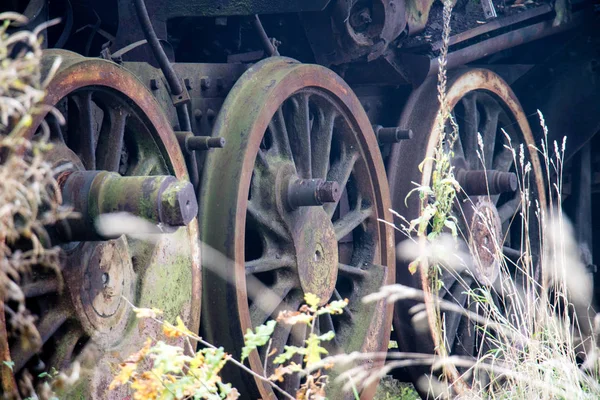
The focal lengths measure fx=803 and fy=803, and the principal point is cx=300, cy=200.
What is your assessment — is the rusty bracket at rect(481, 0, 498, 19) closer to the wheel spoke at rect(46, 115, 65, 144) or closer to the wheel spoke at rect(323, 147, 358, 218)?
the wheel spoke at rect(323, 147, 358, 218)

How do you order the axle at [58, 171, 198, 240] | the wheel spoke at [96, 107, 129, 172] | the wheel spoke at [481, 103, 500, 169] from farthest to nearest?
the wheel spoke at [481, 103, 500, 169], the wheel spoke at [96, 107, 129, 172], the axle at [58, 171, 198, 240]

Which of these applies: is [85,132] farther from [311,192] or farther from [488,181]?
[488,181]

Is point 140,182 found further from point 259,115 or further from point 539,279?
point 539,279

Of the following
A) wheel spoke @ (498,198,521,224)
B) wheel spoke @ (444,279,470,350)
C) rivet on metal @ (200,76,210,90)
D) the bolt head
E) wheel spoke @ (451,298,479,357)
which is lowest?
wheel spoke @ (451,298,479,357)

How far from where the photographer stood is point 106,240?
2.48 meters

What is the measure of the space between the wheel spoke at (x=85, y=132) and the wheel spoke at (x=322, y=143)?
1357 mm

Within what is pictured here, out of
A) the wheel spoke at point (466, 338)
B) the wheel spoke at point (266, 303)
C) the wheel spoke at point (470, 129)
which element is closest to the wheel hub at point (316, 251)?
the wheel spoke at point (266, 303)

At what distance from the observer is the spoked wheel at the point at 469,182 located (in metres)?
4.27

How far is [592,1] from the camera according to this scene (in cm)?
560

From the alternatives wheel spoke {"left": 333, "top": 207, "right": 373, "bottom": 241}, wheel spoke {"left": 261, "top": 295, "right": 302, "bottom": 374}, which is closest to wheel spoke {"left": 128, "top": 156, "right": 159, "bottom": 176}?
wheel spoke {"left": 261, "top": 295, "right": 302, "bottom": 374}

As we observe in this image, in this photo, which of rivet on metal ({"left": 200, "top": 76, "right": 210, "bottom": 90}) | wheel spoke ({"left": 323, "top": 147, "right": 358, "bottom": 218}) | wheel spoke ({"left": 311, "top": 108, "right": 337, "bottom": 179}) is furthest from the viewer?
wheel spoke ({"left": 323, "top": 147, "right": 358, "bottom": 218})

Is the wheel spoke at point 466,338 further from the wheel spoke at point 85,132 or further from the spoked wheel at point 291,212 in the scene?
the wheel spoke at point 85,132

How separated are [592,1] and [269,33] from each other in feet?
8.84

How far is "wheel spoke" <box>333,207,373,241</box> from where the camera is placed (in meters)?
3.79
